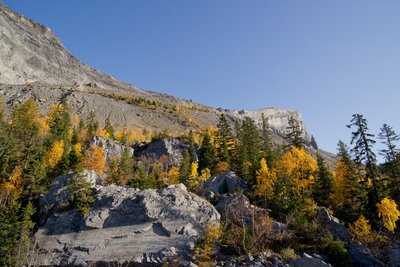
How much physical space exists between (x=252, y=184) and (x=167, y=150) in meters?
28.3

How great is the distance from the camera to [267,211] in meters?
42.6

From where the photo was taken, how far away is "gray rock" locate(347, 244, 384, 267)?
102 feet

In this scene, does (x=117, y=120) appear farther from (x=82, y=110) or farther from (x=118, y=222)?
(x=118, y=222)

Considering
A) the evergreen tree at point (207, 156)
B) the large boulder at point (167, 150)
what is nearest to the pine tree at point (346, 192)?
the evergreen tree at point (207, 156)

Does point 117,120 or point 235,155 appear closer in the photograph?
point 235,155

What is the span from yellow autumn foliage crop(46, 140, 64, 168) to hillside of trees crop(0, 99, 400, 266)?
17cm

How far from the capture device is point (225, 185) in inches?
2125

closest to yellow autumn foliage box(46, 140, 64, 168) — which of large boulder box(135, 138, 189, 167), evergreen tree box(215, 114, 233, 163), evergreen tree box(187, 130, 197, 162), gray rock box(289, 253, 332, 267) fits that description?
large boulder box(135, 138, 189, 167)

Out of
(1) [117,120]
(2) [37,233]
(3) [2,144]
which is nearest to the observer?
(2) [37,233]

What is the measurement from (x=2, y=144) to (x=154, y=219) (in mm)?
37490

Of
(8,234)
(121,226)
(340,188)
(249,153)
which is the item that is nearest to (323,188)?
(340,188)

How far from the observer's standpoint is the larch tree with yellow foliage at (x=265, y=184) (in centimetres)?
4766

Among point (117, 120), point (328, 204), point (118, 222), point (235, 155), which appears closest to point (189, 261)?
point (118, 222)

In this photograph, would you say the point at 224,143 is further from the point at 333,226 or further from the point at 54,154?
the point at 54,154
